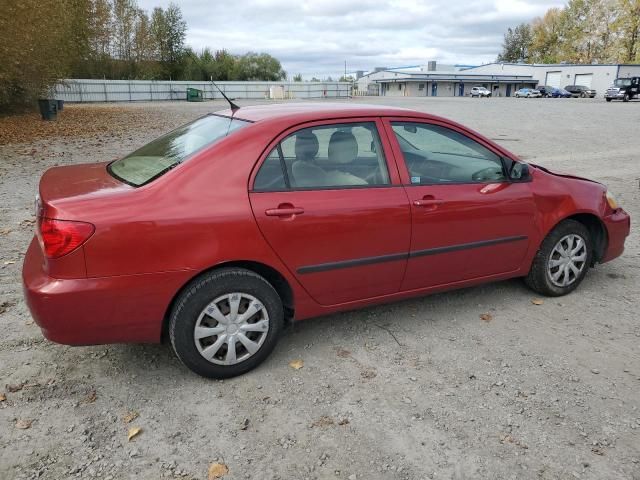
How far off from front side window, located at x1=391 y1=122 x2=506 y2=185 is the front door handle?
0.94 metres

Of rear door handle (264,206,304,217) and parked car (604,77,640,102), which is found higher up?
parked car (604,77,640,102)

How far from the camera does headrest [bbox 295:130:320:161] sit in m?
3.40

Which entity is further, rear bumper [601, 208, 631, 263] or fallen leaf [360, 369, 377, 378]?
rear bumper [601, 208, 631, 263]

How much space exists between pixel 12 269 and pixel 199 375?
2788 millimetres

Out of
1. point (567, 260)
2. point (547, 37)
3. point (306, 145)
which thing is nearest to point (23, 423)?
point (306, 145)

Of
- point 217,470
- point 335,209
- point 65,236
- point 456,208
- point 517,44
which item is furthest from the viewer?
point 517,44

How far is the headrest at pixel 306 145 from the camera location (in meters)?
3.40

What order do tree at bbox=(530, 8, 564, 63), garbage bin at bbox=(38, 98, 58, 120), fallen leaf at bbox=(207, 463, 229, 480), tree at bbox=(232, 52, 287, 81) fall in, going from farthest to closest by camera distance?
tree at bbox=(530, 8, 564, 63), tree at bbox=(232, 52, 287, 81), garbage bin at bbox=(38, 98, 58, 120), fallen leaf at bbox=(207, 463, 229, 480)

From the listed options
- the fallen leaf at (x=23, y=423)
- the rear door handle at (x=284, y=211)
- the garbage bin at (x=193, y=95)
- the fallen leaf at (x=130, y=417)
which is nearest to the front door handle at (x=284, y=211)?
the rear door handle at (x=284, y=211)

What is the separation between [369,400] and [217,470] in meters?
0.96

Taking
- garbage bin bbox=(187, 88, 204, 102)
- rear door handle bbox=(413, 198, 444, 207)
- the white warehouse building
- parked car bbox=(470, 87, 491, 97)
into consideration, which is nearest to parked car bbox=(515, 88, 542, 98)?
parked car bbox=(470, 87, 491, 97)

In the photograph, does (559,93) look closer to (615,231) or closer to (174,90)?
(174,90)

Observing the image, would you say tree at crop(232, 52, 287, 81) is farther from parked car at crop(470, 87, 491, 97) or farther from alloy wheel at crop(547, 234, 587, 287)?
alloy wheel at crop(547, 234, 587, 287)

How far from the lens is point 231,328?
3.18 m
